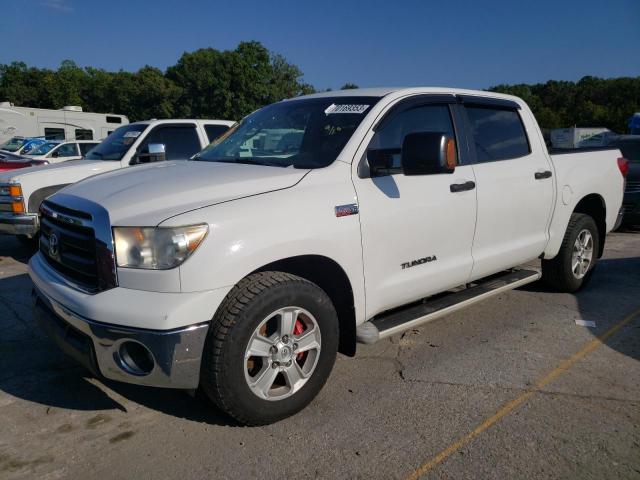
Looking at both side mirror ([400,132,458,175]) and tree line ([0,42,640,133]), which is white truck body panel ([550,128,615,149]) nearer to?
tree line ([0,42,640,133])

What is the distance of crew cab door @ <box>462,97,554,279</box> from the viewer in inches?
158

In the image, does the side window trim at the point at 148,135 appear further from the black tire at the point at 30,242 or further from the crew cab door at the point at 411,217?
the crew cab door at the point at 411,217

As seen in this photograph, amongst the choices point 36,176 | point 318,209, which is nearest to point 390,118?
Answer: point 318,209

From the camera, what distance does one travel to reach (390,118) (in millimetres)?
3527

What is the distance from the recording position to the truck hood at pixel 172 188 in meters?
2.66

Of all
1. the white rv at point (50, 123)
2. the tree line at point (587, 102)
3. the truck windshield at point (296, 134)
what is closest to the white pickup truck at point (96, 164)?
the truck windshield at point (296, 134)

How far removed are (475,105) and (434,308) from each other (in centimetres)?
171

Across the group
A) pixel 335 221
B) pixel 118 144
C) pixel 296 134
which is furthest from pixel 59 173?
pixel 335 221

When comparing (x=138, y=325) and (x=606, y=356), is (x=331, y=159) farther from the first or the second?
(x=606, y=356)

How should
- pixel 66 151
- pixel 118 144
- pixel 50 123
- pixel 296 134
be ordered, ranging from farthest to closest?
pixel 50 123, pixel 66 151, pixel 118 144, pixel 296 134

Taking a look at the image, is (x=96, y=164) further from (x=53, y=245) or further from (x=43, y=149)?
(x=43, y=149)

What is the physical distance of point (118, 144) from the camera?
306 inches

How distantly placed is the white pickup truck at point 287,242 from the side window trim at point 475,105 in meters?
0.02

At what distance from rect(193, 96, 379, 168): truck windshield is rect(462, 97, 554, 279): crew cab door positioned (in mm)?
1094
